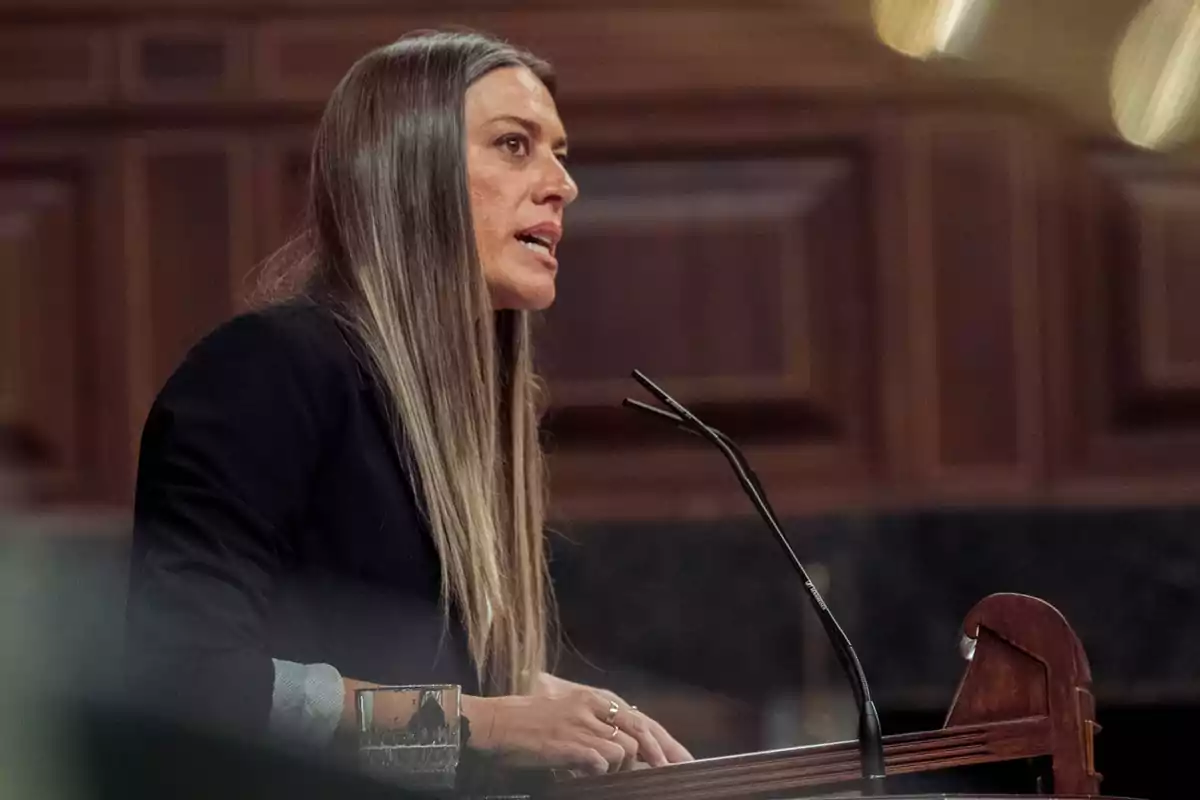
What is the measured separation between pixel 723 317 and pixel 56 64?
2.77 feet

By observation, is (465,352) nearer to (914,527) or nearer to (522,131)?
(522,131)

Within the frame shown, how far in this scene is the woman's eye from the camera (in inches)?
64.5

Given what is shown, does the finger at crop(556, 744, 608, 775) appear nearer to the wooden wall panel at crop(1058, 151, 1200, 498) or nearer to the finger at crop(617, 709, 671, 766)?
the finger at crop(617, 709, 671, 766)

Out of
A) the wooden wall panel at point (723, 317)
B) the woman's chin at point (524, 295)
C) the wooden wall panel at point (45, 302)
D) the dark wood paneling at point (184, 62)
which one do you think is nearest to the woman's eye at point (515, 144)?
the woman's chin at point (524, 295)

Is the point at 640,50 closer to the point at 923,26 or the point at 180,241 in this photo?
the point at 923,26

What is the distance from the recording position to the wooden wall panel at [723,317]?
216 centimetres

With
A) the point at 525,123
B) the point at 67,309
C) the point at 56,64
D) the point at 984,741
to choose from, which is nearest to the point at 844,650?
the point at 984,741

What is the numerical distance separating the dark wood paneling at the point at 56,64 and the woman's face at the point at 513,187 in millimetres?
731

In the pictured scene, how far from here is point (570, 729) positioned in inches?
46.6

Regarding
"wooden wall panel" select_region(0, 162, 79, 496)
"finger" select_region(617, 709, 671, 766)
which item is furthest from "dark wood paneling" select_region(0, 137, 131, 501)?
"finger" select_region(617, 709, 671, 766)

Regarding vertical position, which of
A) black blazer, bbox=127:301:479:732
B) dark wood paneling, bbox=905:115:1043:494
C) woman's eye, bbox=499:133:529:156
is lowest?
black blazer, bbox=127:301:479:732

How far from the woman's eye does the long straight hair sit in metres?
0.05

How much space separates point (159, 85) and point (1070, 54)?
1072mm

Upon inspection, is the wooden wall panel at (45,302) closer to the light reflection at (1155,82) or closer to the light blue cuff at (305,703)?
the light blue cuff at (305,703)
